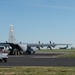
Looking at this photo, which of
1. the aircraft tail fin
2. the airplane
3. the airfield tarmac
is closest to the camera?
the airfield tarmac

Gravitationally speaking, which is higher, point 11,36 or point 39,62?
point 11,36

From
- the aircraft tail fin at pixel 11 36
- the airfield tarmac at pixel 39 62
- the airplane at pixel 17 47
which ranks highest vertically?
the aircraft tail fin at pixel 11 36

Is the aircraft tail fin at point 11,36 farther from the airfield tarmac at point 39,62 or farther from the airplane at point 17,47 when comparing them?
the airfield tarmac at point 39,62

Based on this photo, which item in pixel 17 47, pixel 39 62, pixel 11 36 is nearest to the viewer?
pixel 39 62

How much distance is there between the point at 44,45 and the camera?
3775 inches

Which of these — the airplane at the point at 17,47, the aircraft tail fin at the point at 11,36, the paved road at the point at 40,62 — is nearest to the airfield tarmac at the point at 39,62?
the paved road at the point at 40,62

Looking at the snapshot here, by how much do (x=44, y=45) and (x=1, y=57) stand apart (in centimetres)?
6004

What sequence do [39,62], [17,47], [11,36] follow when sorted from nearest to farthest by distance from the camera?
[39,62] → [17,47] → [11,36]

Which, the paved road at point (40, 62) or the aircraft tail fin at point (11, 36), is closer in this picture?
the paved road at point (40, 62)

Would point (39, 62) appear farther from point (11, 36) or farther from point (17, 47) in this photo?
point (11, 36)

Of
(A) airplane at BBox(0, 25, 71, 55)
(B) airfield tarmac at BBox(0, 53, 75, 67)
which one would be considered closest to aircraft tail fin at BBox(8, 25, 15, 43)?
(A) airplane at BBox(0, 25, 71, 55)

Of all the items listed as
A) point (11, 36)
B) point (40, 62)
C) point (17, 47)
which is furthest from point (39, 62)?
point (11, 36)

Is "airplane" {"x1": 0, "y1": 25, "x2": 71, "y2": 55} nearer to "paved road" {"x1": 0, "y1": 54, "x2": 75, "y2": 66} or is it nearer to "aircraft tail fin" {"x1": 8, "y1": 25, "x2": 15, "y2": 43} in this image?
"aircraft tail fin" {"x1": 8, "y1": 25, "x2": 15, "y2": 43}

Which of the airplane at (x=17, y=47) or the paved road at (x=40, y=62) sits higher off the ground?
the airplane at (x=17, y=47)
